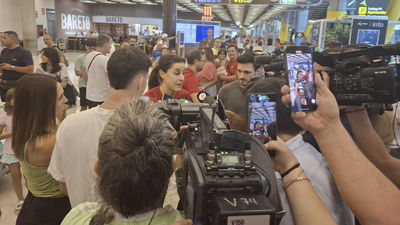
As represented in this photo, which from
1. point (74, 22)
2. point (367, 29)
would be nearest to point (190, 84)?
point (367, 29)

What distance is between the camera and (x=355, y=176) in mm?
990

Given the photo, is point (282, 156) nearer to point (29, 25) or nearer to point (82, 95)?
point (82, 95)

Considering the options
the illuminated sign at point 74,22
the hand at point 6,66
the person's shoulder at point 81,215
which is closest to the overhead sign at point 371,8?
the hand at point 6,66

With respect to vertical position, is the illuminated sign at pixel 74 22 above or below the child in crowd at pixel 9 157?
above

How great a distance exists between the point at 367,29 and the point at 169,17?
25.1ft

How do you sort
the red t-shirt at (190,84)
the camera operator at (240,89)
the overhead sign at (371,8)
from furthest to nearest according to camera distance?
the overhead sign at (371,8)
the red t-shirt at (190,84)
the camera operator at (240,89)

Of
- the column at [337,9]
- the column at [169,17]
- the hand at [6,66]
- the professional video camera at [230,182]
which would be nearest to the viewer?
the professional video camera at [230,182]

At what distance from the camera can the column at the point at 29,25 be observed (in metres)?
16.5

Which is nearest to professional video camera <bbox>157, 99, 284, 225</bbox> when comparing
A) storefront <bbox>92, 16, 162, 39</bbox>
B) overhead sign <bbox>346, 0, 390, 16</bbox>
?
overhead sign <bbox>346, 0, 390, 16</bbox>

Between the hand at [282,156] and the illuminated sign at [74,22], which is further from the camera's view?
the illuminated sign at [74,22]

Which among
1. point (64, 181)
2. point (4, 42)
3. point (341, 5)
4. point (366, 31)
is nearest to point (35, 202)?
point (64, 181)

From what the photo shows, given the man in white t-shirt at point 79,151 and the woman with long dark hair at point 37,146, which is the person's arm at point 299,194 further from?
the woman with long dark hair at point 37,146

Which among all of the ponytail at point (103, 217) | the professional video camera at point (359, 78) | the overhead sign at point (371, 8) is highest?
the overhead sign at point (371, 8)

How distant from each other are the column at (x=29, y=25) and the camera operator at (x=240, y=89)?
16.6m
